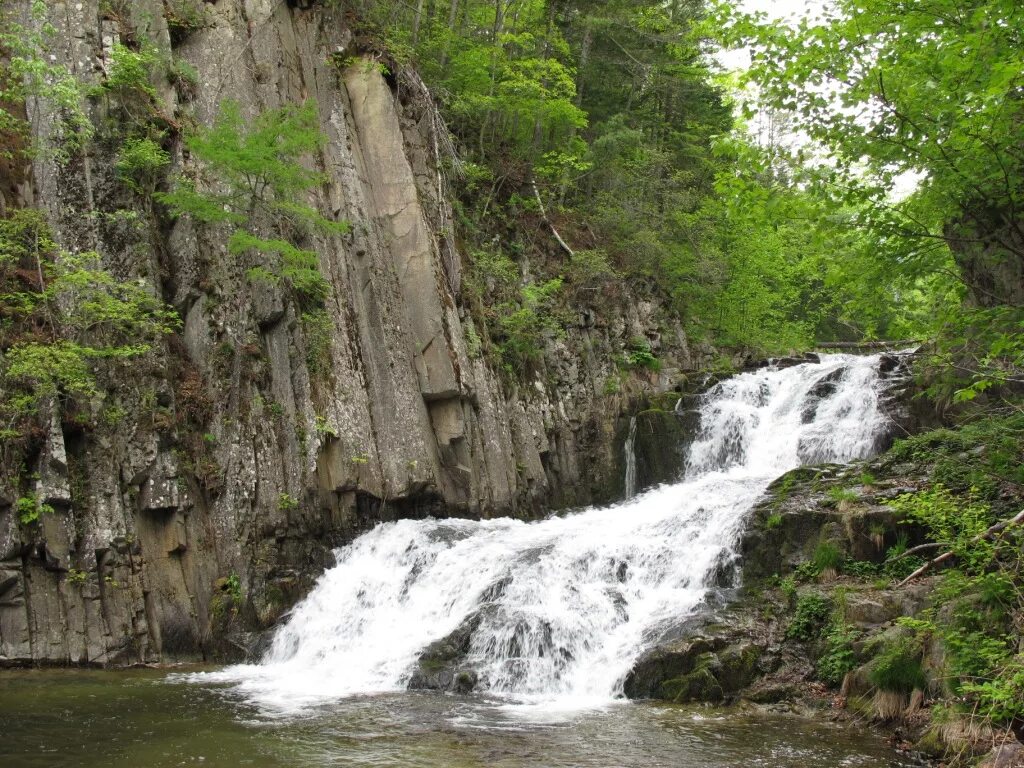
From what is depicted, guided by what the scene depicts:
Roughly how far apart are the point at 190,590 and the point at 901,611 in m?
10.8

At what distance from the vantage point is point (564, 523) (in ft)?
56.4

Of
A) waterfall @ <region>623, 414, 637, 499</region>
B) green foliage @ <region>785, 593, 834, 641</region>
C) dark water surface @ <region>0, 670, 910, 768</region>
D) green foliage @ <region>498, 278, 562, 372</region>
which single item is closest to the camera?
dark water surface @ <region>0, 670, 910, 768</region>

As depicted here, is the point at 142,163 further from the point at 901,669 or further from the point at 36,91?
the point at 901,669

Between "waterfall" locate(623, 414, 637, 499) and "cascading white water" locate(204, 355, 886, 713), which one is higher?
"waterfall" locate(623, 414, 637, 499)

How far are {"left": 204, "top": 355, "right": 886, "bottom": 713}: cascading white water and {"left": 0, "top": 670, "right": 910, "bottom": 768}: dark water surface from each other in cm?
101

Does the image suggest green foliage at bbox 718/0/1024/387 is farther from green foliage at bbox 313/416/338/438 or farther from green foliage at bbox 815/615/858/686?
green foliage at bbox 313/416/338/438

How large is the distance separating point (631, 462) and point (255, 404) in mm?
11044

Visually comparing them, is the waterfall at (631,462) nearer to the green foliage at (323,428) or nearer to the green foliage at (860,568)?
the green foliage at (323,428)

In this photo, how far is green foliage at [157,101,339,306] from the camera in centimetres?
1335

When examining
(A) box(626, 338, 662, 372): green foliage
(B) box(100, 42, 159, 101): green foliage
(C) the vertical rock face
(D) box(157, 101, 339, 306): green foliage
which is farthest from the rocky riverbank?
(B) box(100, 42, 159, 101): green foliage

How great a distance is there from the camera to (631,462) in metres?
21.3

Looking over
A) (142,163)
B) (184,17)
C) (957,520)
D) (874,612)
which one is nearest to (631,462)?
(874,612)

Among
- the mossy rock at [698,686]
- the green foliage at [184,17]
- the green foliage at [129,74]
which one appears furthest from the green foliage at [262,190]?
the mossy rock at [698,686]

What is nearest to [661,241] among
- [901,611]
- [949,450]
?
[949,450]
